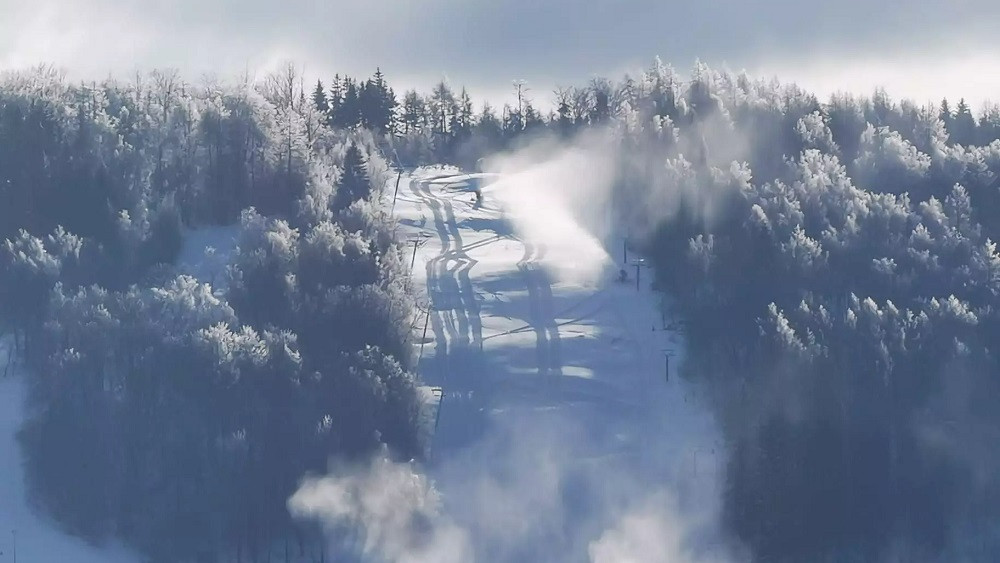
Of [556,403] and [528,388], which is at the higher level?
[528,388]

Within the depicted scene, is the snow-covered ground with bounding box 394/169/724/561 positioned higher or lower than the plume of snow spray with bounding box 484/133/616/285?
lower

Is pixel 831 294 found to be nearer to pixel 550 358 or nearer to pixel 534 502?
pixel 550 358

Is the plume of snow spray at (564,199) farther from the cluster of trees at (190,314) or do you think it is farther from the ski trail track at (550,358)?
the cluster of trees at (190,314)

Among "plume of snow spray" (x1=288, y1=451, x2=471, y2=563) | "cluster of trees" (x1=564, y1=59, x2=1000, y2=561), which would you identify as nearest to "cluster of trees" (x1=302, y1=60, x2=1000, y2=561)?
"cluster of trees" (x1=564, y1=59, x2=1000, y2=561)

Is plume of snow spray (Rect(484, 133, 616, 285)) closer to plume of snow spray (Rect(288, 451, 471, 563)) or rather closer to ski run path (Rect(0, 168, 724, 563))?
ski run path (Rect(0, 168, 724, 563))

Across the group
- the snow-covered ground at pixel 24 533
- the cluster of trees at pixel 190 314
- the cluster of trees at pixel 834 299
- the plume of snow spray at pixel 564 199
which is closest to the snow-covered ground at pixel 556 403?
the plume of snow spray at pixel 564 199

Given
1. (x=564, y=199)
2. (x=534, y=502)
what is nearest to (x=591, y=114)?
(x=564, y=199)

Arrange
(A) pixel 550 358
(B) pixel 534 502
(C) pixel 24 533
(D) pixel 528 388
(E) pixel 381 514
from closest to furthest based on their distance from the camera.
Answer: (C) pixel 24 533
(E) pixel 381 514
(B) pixel 534 502
(D) pixel 528 388
(A) pixel 550 358
